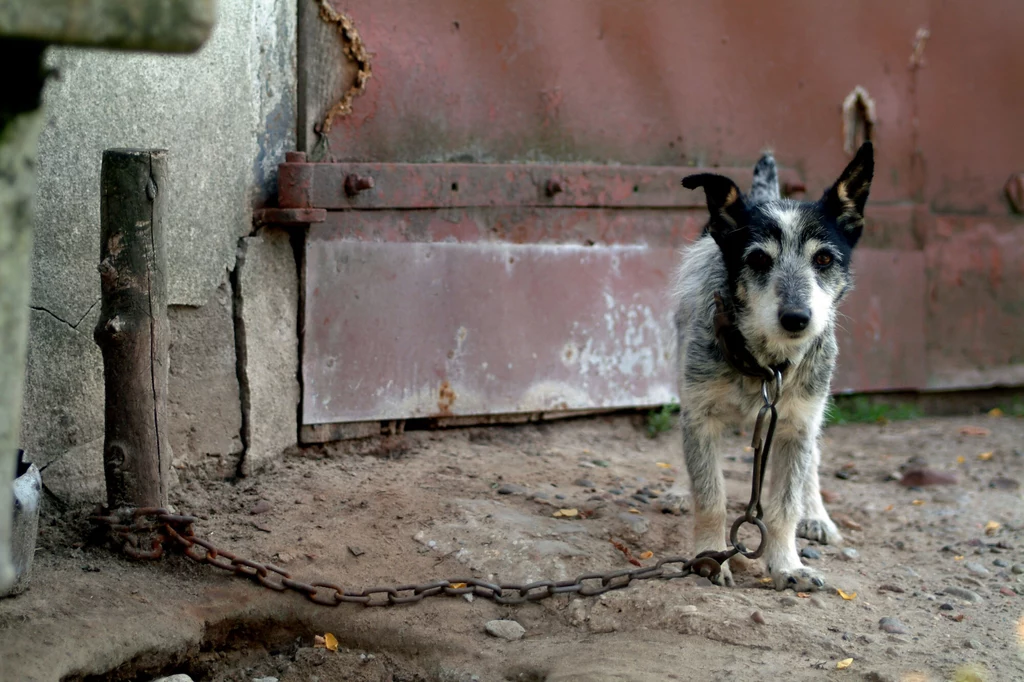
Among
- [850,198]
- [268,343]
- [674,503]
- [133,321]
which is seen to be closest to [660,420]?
[674,503]

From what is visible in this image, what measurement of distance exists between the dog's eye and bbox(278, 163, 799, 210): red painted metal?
152 centimetres

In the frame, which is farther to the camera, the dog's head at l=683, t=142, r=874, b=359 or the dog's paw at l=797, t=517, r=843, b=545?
the dog's paw at l=797, t=517, r=843, b=545

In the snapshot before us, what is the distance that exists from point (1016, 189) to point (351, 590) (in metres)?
5.63

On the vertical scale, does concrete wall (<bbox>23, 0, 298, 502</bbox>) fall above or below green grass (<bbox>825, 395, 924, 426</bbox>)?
Answer: above

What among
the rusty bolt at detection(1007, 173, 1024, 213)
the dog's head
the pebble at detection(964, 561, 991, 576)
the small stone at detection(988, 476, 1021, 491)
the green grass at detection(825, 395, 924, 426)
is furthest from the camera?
the rusty bolt at detection(1007, 173, 1024, 213)

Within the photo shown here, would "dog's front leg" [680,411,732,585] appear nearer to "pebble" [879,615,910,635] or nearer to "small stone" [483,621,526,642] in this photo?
"pebble" [879,615,910,635]

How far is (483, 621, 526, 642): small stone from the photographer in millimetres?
3645

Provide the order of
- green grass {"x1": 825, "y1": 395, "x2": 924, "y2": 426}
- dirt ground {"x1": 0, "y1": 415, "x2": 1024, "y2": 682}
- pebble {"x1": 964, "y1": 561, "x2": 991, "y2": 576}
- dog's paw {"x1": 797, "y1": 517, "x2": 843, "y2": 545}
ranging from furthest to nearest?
1. green grass {"x1": 825, "y1": 395, "x2": 924, "y2": 426}
2. dog's paw {"x1": 797, "y1": 517, "x2": 843, "y2": 545}
3. pebble {"x1": 964, "y1": 561, "x2": 991, "y2": 576}
4. dirt ground {"x1": 0, "y1": 415, "x2": 1024, "y2": 682}

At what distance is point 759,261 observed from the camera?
13.1ft

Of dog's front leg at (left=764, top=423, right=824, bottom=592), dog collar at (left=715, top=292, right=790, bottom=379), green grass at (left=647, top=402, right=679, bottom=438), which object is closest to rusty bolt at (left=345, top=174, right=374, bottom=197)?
dog collar at (left=715, top=292, right=790, bottom=379)

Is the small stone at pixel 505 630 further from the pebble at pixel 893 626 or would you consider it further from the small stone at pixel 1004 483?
the small stone at pixel 1004 483

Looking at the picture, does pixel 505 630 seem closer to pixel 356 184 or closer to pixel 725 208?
pixel 725 208

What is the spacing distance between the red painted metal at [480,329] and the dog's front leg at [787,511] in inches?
56.7

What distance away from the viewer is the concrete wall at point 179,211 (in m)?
3.89
